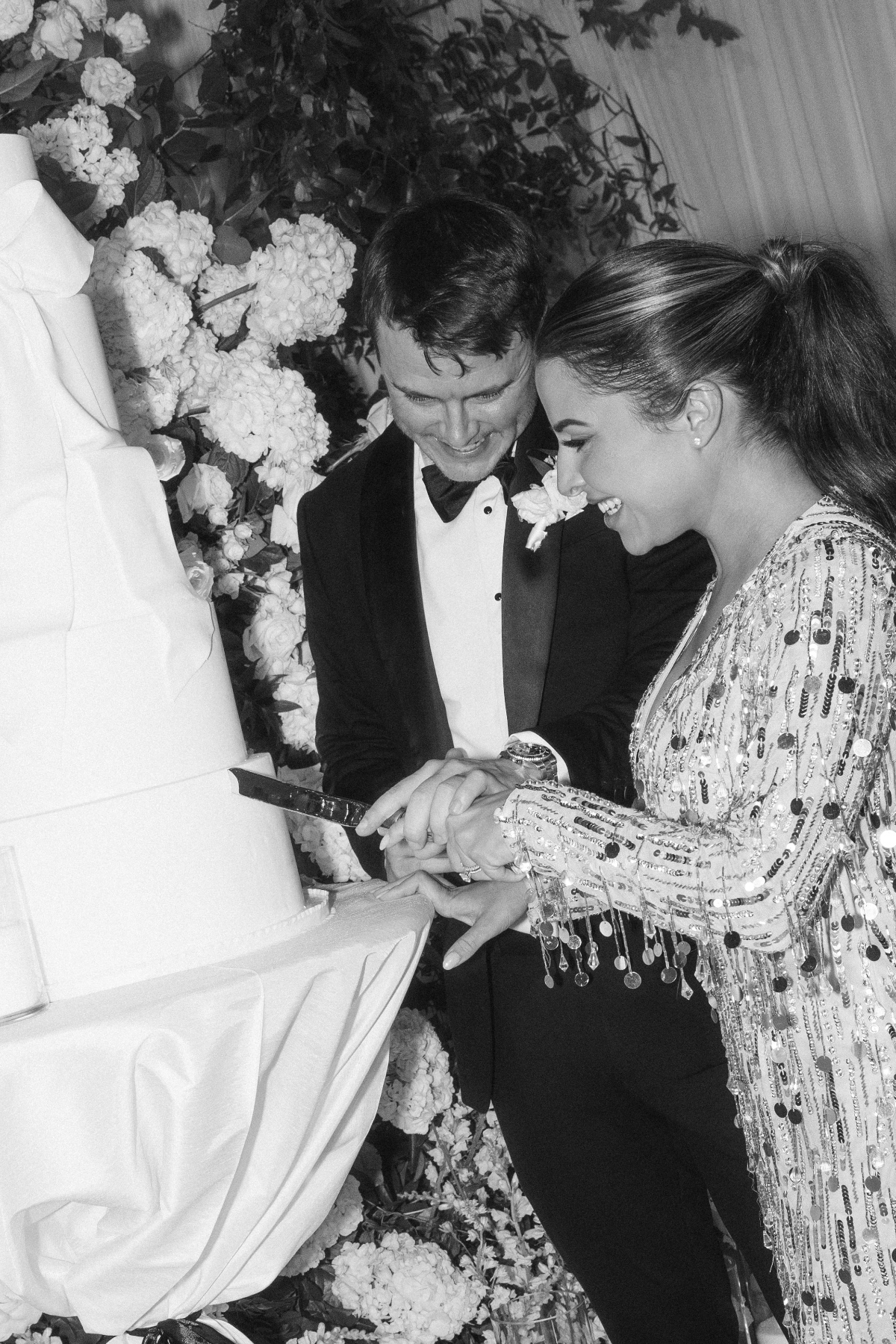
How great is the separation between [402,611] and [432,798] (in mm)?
567

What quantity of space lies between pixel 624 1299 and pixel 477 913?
0.67 metres

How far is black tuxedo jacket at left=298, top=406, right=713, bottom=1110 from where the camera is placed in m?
1.85

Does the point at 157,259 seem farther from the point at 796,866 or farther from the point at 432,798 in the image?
the point at 796,866

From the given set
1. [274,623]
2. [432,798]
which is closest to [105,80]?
[274,623]

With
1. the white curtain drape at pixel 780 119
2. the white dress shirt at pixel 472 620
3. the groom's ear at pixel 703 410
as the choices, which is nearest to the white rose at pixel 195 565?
the white dress shirt at pixel 472 620

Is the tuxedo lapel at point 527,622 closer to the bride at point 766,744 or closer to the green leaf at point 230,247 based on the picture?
the bride at point 766,744

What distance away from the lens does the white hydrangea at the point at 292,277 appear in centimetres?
207

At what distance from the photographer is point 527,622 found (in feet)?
6.08

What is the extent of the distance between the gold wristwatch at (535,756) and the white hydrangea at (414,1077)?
0.81m

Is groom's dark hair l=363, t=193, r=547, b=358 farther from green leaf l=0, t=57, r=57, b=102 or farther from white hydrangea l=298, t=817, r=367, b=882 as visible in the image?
white hydrangea l=298, t=817, r=367, b=882

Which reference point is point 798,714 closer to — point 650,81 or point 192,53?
point 192,53

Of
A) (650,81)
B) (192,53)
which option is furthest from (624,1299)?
(650,81)

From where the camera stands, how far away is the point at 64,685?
124 cm

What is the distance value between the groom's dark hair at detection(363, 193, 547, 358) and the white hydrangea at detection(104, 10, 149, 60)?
0.46 meters
